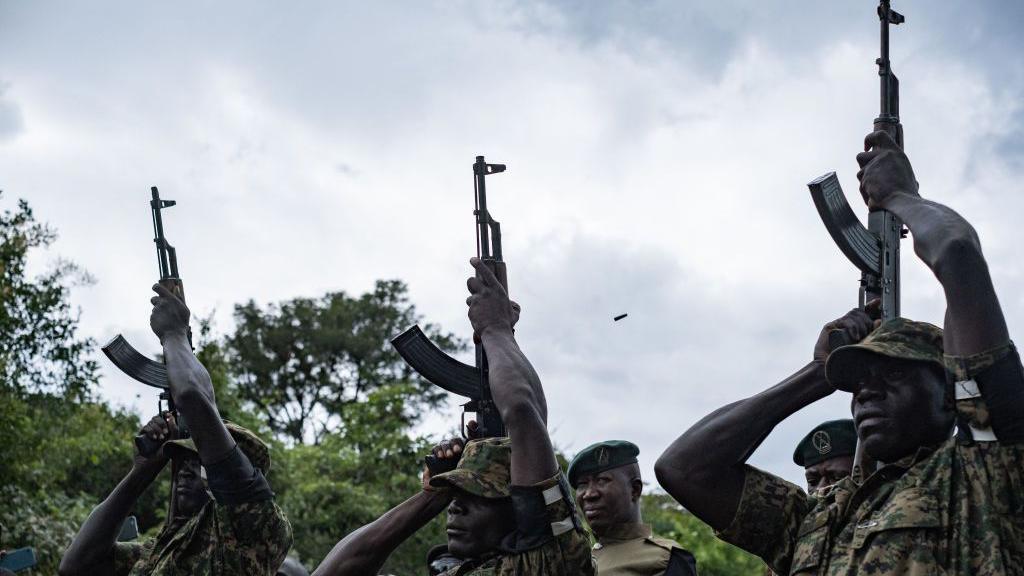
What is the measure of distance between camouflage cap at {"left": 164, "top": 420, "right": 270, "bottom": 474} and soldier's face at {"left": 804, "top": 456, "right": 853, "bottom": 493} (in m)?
2.68

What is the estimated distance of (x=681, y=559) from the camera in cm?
697

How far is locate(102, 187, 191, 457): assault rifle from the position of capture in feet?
22.8

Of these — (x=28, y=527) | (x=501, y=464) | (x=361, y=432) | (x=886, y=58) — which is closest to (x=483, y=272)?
(x=501, y=464)

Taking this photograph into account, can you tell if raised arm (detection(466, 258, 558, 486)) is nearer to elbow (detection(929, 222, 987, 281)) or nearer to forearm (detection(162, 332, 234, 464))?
forearm (detection(162, 332, 234, 464))

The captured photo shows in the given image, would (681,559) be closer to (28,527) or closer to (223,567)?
(223,567)

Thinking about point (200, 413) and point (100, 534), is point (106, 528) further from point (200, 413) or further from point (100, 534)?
point (200, 413)

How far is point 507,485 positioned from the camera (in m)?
5.41

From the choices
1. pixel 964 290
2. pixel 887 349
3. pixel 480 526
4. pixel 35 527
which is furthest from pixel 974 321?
pixel 35 527

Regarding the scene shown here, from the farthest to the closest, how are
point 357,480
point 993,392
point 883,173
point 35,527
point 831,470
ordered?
point 357,480, point 35,527, point 831,470, point 883,173, point 993,392

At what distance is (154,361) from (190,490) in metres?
1.13

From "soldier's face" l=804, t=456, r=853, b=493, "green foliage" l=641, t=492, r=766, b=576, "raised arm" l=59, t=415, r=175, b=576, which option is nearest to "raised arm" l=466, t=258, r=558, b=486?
"soldier's face" l=804, t=456, r=853, b=493

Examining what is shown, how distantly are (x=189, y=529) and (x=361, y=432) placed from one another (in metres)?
16.7

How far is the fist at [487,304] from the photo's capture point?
565 centimetres

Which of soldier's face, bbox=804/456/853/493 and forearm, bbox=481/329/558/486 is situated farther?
soldier's face, bbox=804/456/853/493
